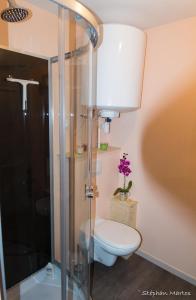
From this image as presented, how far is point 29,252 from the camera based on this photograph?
1833mm

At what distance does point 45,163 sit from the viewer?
1.83 metres

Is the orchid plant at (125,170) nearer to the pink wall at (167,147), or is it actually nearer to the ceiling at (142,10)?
the pink wall at (167,147)

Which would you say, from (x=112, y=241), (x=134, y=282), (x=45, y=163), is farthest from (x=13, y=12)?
(x=134, y=282)

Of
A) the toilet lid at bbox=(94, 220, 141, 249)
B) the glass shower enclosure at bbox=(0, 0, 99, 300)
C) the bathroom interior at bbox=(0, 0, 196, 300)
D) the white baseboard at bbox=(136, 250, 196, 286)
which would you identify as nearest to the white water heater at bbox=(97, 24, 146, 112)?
the bathroom interior at bbox=(0, 0, 196, 300)

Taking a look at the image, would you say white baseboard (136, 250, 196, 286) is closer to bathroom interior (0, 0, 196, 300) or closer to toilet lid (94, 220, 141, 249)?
bathroom interior (0, 0, 196, 300)

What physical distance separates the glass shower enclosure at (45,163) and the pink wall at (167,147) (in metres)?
0.66

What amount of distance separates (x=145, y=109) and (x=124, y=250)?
4.20 feet

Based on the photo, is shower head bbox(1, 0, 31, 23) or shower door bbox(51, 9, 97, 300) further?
shower door bbox(51, 9, 97, 300)

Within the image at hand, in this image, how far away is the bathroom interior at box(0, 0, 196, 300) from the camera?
4.92ft

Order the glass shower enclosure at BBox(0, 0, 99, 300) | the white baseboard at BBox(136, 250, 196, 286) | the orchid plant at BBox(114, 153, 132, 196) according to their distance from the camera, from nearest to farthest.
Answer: the glass shower enclosure at BBox(0, 0, 99, 300)
the white baseboard at BBox(136, 250, 196, 286)
the orchid plant at BBox(114, 153, 132, 196)

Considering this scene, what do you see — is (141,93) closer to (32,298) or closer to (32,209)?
(32,209)

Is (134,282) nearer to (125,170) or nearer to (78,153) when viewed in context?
(125,170)

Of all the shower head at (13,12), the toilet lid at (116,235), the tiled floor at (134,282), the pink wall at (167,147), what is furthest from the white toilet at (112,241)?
the shower head at (13,12)

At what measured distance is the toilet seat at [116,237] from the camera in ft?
5.64
